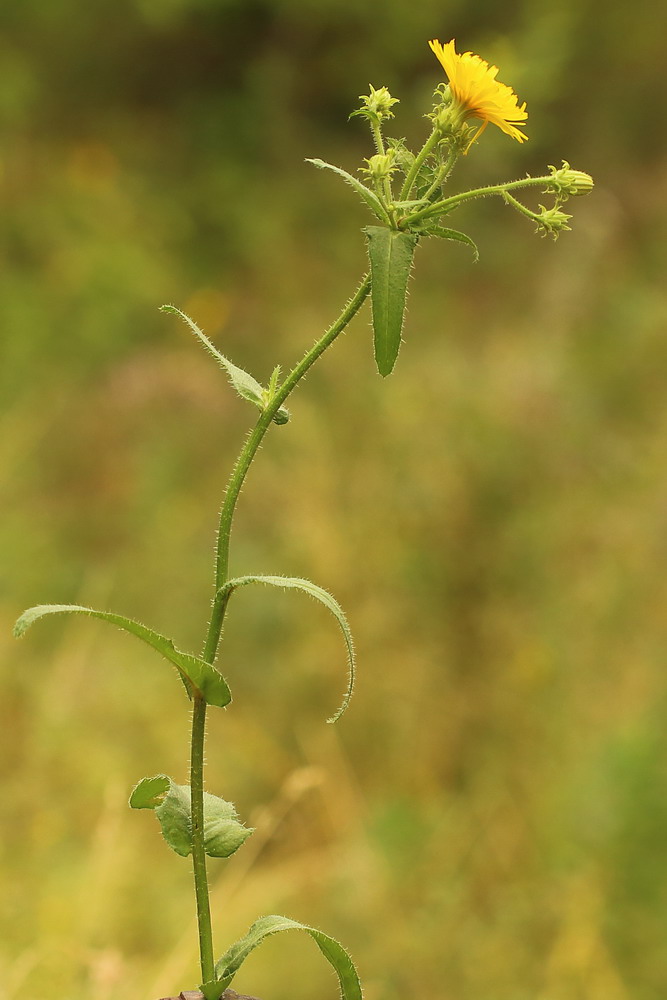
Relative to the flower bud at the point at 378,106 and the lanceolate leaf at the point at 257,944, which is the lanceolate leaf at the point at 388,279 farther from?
the lanceolate leaf at the point at 257,944

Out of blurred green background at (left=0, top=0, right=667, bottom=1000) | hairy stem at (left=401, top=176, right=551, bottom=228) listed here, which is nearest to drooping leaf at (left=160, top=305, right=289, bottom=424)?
hairy stem at (left=401, top=176, right=551, bottom=228)

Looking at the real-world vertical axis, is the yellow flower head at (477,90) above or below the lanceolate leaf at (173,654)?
above

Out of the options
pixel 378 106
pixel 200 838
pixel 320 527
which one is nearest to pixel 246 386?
pixel 378 106

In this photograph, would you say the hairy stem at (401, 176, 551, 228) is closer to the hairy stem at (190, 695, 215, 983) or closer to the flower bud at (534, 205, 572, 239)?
the flower bud at (534, 205, 572, 239)

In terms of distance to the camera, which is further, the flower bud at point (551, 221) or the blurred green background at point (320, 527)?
the blurred green background at point (320, 527)

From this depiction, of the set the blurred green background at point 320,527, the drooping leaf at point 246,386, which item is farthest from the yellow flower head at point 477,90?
the blurred green background at point 320,527

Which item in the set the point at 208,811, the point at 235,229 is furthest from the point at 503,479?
the point at 235,229

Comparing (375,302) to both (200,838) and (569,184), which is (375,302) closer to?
(569,184)

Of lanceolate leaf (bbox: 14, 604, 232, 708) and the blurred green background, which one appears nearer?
lanceolate leaf (bbox: 14, 604, 232, 708)
